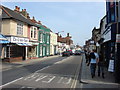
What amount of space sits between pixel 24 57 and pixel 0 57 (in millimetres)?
5210

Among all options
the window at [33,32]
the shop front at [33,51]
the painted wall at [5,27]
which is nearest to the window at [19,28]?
the painted wall at [5,27]

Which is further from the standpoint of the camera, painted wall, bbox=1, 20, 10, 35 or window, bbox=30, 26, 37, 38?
window, bbox=30, 26, 37, 38

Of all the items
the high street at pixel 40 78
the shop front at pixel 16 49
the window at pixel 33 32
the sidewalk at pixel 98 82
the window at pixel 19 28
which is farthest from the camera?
the window at pixel 33 32

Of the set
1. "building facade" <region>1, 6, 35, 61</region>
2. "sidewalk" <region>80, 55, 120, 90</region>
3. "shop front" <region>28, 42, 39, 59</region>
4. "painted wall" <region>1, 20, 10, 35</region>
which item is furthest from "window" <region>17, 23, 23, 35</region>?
"sidewalk" <region>80, 55, 120, 90</region>

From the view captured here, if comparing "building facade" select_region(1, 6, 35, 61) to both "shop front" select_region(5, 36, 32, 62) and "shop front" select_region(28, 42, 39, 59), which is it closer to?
"shop front" select_region(5, 36, 32, 62)

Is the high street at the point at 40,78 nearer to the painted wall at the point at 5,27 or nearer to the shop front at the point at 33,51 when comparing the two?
the painted wall at the point at 5,27

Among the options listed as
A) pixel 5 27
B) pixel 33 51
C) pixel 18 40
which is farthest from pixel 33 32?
pixel 5 27

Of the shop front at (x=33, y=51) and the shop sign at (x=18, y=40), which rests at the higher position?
the shop sign at (x=18, y=40)

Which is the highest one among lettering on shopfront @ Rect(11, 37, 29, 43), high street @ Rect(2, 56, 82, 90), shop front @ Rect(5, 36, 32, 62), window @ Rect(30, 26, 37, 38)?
window @ Rect(30, 26, 37, 38)

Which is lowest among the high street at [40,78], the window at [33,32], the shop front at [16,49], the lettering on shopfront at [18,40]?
the high street at [40,78]

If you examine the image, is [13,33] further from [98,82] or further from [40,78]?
[98,82]

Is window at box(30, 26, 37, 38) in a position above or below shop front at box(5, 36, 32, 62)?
above

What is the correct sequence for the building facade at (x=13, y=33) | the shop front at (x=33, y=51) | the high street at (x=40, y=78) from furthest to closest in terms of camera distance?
the shop front at (x=33, y=51) < the building facade at (x=13, y=33) < the high street at (x=40, y=78)

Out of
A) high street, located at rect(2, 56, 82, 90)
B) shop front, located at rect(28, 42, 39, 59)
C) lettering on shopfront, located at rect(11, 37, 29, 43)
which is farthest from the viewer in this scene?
shop front, located at rect(28, 42, 39, 59)
